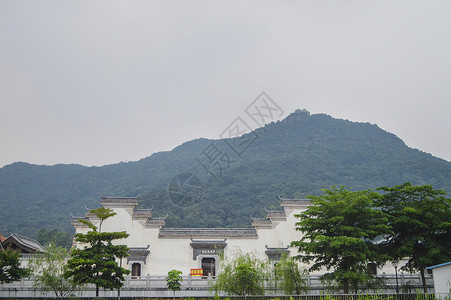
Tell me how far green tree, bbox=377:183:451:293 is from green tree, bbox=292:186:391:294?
3.04 feet

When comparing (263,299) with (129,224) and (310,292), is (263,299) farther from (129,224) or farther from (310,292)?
(129,224)

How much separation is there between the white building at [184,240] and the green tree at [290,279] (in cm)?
721

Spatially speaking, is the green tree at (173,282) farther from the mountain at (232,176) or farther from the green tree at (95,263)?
the mountain at (232,176)

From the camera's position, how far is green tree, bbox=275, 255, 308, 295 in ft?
65.9

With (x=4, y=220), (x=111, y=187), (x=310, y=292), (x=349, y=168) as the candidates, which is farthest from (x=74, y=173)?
(x=310, y=292)

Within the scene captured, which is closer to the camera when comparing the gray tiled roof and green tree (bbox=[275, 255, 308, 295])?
green tree (bbox=[275, 255, 308, 295])

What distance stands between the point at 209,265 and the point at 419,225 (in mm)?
14399

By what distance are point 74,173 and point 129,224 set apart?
66.6 m

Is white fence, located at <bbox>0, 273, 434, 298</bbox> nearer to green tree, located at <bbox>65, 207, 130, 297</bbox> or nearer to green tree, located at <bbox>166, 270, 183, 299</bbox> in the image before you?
green tree, located at <bbox>166, 270, 183, 299</bbox>

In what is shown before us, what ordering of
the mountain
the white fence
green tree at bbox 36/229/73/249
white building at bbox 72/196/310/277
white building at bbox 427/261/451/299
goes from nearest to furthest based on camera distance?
white building at bbox 427/261/451/299
the white fence
white building at bbox 72/196/310/277
green tree at bbox 36/229/73/249
the mountain

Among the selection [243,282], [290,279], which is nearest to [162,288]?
[243,282]

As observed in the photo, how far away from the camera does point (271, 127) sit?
94.9m

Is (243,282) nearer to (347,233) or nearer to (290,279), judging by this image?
(290,279)

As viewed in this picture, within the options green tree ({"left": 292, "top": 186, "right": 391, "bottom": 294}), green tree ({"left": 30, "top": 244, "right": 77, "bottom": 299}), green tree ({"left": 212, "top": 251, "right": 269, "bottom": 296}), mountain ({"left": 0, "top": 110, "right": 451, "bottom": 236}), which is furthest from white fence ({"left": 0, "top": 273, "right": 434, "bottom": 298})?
mountain ({"left": 0, "top": 110, "right": 451, "bottom": 236})
